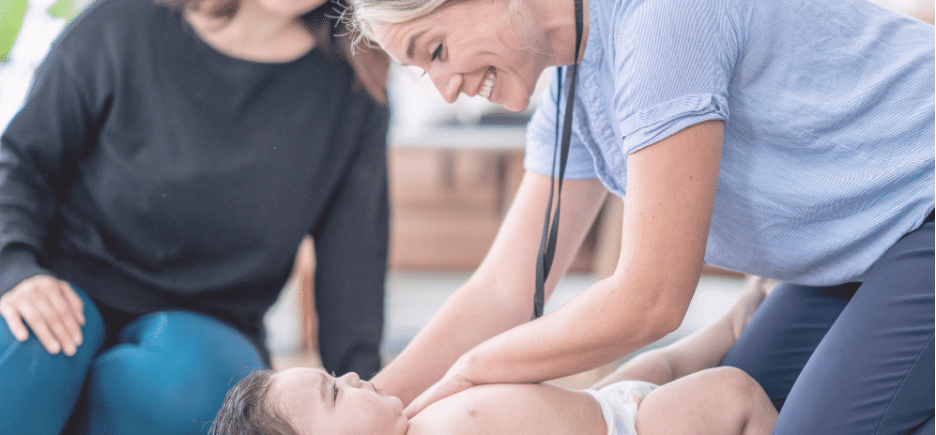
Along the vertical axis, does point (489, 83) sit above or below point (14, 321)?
above

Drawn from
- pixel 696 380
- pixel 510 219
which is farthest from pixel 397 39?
pixel 696 380

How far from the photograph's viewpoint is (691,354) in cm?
120

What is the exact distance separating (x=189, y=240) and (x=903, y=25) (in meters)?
1.22

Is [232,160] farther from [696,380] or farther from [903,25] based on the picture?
[903,25]

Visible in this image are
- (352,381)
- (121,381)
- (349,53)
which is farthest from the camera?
(349,53)

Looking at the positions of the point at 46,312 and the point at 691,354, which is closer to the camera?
the point at 46,312

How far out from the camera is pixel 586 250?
3.48m

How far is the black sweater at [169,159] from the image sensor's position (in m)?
1.35

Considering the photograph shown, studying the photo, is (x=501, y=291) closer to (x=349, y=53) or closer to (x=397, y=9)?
(x=397, y=9)

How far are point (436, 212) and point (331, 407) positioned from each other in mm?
2704

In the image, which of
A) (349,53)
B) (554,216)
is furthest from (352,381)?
(349,53)

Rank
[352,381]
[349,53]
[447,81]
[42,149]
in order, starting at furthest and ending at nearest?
[349,53] → [42,149] → [352,381] → [447,81]

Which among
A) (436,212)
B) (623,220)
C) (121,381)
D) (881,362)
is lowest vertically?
(436,212)

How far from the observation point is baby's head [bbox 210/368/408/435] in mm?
952
